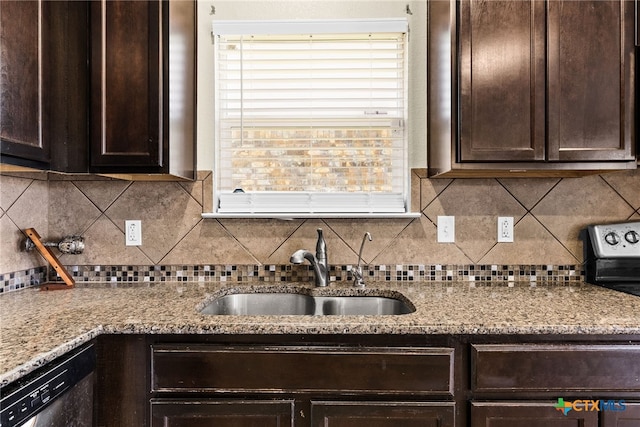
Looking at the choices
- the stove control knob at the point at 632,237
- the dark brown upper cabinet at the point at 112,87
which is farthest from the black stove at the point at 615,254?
the dark brown upper cabinet at the point at 112,87

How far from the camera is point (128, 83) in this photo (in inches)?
61.0

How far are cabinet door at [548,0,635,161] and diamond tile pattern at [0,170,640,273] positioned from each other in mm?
406

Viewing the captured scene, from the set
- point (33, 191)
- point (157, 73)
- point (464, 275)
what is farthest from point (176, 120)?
point (464, 275)

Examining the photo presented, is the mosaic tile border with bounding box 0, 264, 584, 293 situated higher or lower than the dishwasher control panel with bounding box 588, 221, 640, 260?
lower

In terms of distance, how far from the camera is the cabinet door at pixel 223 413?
121 centimetres

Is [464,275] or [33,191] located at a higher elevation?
[33,191]

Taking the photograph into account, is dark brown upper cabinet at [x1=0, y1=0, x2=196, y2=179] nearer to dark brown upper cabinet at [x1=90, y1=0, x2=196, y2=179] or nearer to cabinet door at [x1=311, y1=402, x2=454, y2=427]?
dark brown upper cabinet at [x1=90, y1=0, x2=196, y2=179]

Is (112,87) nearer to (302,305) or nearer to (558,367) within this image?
(302,305)

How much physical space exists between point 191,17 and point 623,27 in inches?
73.0

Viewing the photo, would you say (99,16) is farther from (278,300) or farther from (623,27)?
(623,27)

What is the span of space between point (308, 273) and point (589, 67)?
1471 mm

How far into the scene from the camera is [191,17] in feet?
6.06

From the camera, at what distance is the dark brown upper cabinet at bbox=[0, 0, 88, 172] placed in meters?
1.32

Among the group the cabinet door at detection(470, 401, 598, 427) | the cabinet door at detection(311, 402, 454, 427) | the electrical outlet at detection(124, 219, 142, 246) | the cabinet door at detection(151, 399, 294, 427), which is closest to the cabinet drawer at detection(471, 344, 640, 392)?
the cabinet door at detection(470, 401, 598, 427)
